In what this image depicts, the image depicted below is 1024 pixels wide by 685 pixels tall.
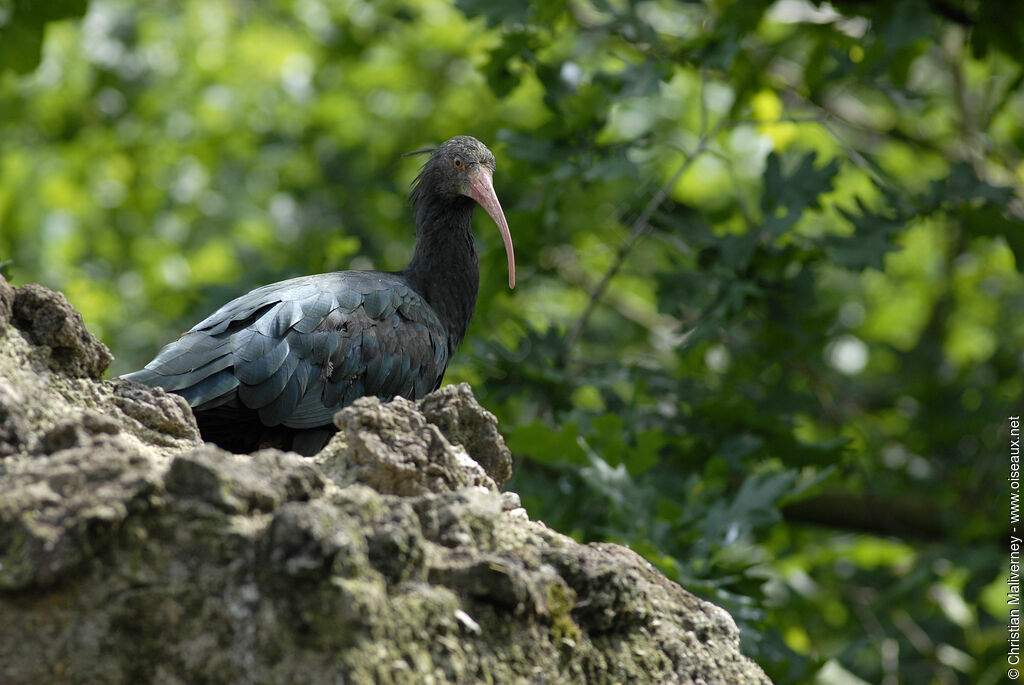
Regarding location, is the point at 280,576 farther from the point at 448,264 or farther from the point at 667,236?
the point at 667,236

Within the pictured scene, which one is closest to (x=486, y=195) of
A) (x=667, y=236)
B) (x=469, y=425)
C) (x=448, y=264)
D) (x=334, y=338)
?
(x=448, y=264)

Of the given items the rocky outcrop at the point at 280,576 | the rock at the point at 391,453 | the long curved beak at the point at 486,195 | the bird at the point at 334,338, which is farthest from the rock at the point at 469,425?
the long curved beak at the point at 486,195

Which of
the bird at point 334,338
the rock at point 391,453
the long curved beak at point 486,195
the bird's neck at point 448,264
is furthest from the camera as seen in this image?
the bird's neck at point 448,264

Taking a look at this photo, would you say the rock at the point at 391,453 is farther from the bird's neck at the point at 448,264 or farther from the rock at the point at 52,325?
the bird's neck at the point at 448,264

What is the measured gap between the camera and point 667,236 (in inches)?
255

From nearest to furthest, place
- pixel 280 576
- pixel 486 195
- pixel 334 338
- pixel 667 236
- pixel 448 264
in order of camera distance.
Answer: pixel 280 576, pixel 334 338, pixel 486 195, pixel 448 264, pixel 667 236

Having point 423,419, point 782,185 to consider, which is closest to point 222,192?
point 782,185

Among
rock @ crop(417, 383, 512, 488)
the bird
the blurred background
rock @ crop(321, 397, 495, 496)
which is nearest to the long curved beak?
the bird

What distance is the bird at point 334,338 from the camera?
435cm

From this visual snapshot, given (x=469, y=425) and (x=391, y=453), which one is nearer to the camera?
(x=391, y=453)

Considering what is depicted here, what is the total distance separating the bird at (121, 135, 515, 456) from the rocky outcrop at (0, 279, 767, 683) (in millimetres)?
1764

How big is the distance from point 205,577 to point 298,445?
8.79 feet

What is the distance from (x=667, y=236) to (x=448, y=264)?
Result: 143 centimetres

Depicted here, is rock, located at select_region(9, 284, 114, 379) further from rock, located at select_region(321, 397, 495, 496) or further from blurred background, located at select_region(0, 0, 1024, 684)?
blurred background, located at select_region(0, 0, 1024, 684)
